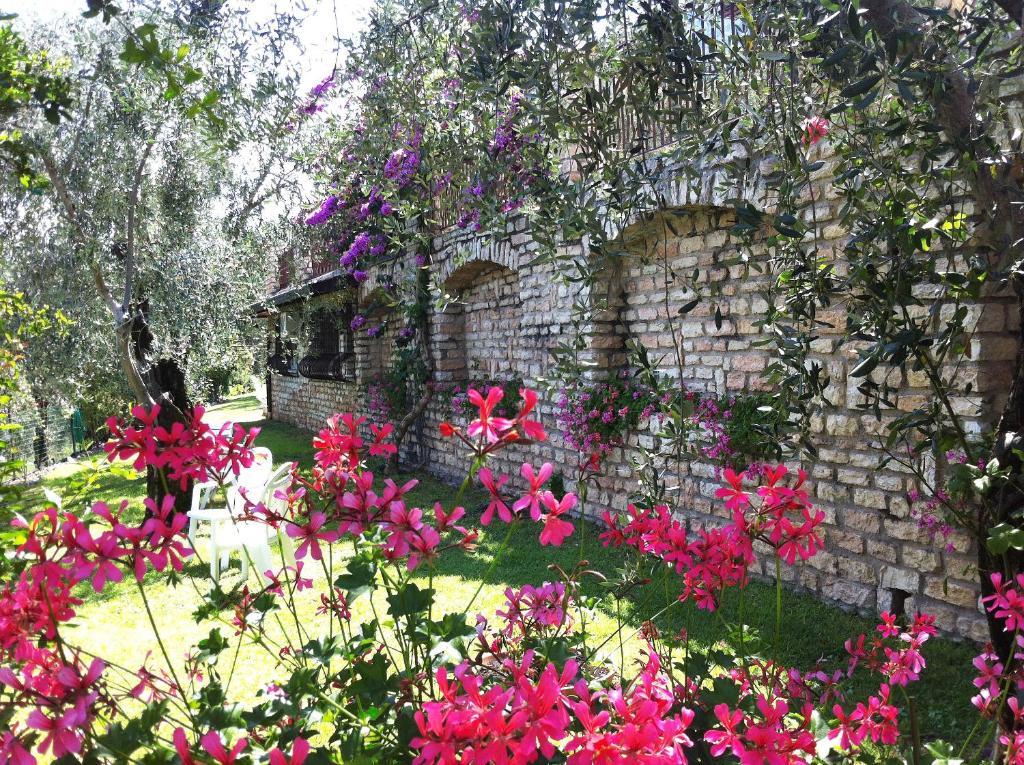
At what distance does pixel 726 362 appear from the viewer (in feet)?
17.3

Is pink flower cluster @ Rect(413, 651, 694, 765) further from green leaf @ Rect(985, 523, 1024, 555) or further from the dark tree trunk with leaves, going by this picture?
the dark tree trunk with leaves

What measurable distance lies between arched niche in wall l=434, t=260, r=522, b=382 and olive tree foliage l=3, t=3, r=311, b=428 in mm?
2244

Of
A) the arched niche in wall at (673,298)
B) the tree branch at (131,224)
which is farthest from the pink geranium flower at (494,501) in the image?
the tree branch at (131,224)

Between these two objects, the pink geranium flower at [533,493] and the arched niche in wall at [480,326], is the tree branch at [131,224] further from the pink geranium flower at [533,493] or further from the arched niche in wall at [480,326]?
the pink geranium flower at [533,493]

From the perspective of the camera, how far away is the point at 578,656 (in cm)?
171

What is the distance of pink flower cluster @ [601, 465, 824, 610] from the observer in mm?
1486

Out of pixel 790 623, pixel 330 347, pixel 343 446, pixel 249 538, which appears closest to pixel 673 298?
pixel 790 623

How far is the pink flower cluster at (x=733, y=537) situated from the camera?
1486 mm

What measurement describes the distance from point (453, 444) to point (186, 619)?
13.9 ft

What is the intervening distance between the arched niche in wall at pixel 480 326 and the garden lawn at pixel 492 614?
189cm

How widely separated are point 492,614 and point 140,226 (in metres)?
5.31

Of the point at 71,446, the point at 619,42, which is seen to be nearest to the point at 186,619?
the point at 619,42

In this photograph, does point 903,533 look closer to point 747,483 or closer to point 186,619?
point 747,483

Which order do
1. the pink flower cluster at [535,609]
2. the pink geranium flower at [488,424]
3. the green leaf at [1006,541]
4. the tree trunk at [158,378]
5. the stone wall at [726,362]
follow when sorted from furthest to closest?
the tree trunk at [158,378], the stone wall at [726,362], the pink flower cluster at [535,609], the green leaf at [1006,541], the pink geranium flower at [488,424]
